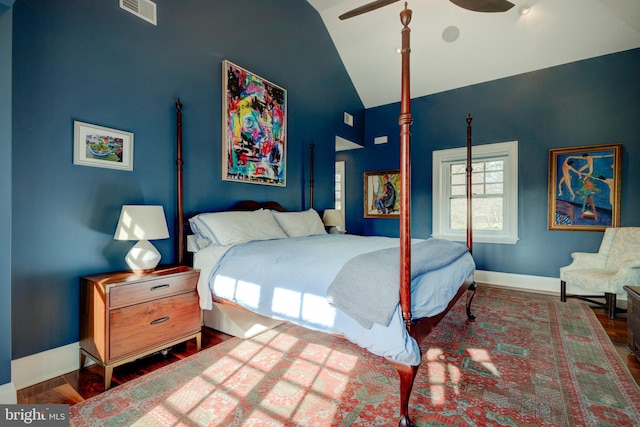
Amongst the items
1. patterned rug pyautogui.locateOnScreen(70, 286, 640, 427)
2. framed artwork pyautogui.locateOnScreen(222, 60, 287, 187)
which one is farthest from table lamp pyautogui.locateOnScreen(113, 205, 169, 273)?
framed artwork pyautogui.locateOnScreen(222, 60, 287, 187)

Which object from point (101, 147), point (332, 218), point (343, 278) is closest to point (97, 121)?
point (101, 147)

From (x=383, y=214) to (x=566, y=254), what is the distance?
2.66 meters

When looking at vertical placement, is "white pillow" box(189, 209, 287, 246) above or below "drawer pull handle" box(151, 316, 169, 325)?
above

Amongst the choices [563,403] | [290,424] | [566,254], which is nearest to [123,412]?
[290,424]

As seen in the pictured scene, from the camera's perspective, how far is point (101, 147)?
2.21 m

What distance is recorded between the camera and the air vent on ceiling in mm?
2361

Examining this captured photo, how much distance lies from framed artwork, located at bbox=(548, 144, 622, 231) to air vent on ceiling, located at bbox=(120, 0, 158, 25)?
15.9ft

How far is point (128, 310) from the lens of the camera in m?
1.92

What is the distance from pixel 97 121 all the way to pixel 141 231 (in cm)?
89

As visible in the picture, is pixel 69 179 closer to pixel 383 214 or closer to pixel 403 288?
pixel 403 288

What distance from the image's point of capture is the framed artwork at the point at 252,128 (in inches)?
124

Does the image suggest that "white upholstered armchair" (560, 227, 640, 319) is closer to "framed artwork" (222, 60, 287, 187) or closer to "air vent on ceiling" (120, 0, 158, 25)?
"framed artwork" (222, 60, 287, 187)

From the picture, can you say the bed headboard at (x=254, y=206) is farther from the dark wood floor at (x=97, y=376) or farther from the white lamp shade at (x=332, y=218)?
the dark wood floor at (x=97, y=376)

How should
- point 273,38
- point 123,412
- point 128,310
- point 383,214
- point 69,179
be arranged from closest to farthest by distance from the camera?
point 123,412
point 128,310
point 69,179
point 273,38
point 383,214
